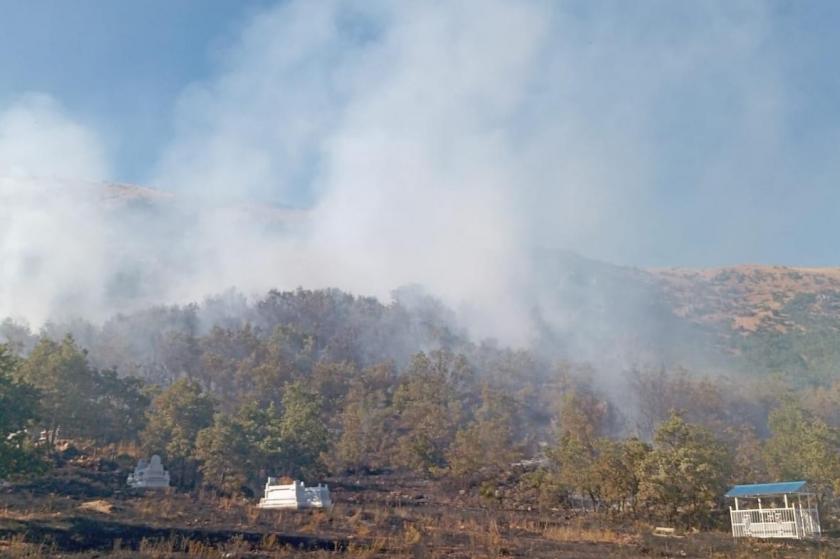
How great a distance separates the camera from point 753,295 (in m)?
149

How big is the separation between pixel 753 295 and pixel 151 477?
450ft

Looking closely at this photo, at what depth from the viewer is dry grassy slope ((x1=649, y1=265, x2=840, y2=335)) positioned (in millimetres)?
127062

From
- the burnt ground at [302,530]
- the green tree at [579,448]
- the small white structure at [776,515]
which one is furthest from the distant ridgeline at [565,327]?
the small white structure at [776,515]

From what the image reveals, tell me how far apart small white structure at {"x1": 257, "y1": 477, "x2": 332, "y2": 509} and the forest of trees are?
17.3 ft

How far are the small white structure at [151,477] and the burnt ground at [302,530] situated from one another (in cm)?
115

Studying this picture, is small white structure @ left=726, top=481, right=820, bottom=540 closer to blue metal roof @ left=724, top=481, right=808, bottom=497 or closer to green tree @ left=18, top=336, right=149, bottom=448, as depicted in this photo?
blue metal roof @ left=724, top=481, right=808, bottom=497

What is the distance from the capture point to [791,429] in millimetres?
43406

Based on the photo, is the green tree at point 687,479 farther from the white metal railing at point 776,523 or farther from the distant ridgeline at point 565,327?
the distant ridgeline at point 565,327

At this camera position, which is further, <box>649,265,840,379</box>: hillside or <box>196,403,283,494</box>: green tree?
<box>649,265,840,379</box>: hillside

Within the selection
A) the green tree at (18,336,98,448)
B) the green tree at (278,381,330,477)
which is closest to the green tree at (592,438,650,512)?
the green tree at (278,381,330,477)

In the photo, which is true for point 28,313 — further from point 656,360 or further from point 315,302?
point 656,360

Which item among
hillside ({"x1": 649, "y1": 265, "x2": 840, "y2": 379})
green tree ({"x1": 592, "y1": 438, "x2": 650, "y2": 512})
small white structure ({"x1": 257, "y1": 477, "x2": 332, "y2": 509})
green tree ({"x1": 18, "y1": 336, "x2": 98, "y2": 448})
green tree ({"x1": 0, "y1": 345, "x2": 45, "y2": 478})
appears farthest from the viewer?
hillside ({"x1": 649, "y1": 265, "x2": 840, "y2": 379})

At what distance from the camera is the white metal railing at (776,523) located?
3117 centimetres

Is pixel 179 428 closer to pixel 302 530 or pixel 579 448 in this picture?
pixel 302 530
